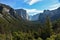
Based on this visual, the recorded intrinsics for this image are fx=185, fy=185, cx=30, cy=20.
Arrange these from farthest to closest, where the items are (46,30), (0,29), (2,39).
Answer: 1. (0,29)
2. (46,30)
3. (2,39)

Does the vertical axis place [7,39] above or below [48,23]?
below

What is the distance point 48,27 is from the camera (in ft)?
330

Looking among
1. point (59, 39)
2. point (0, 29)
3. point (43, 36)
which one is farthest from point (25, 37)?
point (0, 29)

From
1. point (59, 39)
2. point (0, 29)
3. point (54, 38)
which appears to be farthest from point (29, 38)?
point (0, 29)

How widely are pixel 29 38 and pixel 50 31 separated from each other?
1183 cm

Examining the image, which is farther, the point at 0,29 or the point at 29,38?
the point at 0,29

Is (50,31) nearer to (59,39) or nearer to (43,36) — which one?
(43,36)

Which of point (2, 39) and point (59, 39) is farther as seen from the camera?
point (2, 39)

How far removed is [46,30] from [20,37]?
1494cm

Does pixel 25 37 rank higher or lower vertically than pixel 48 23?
lower

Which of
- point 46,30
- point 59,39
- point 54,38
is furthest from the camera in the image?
point 46,30

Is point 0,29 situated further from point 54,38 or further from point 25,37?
point 54,38

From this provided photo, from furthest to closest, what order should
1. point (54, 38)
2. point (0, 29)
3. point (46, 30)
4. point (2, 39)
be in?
point (0, 29)
point (46, 30)
point (2, 39)
point (54, 38)

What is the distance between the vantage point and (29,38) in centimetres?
9662
